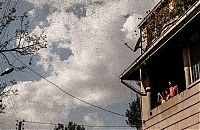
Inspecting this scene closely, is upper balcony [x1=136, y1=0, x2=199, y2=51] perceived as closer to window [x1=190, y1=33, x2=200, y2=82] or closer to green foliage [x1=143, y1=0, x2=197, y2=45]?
green foliage [x1=143, y1=0, x2=197, y2=45]

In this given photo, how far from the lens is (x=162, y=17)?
15039mm

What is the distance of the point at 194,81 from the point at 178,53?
2.10 m

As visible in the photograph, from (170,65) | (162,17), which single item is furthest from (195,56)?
(162,17)

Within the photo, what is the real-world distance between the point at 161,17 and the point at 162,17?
9 cm

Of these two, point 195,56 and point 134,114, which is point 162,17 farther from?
point 134,114

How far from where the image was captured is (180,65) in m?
14.3

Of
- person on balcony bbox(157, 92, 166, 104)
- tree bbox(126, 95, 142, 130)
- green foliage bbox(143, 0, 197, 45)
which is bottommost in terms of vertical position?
person on balcony bbox(157, 92, 166, 104)

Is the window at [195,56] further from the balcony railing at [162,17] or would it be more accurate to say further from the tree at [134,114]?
the tree at [134,114]

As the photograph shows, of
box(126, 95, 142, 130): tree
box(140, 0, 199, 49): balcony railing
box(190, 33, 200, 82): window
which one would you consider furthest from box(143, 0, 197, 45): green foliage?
box(126, 95, 142, 130): tree

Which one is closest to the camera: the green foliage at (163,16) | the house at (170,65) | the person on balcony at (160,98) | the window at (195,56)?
the house at (170,65)

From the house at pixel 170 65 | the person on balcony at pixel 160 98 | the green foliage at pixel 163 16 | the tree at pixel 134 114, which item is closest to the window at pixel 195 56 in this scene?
the house at pixel 170 65

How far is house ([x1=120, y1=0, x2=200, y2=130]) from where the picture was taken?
1136 centimetres

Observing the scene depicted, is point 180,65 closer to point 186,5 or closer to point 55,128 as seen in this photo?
point 186,5

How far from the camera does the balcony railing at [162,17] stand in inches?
544
